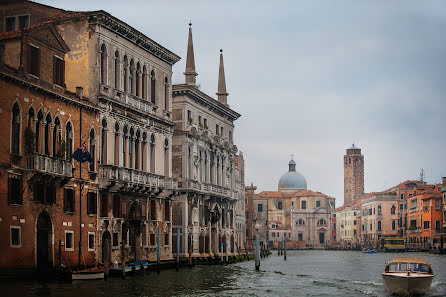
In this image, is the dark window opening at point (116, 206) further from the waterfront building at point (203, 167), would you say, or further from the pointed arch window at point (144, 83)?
the waterfront building at point (203, 167)

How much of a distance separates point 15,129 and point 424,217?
76518 millimetres

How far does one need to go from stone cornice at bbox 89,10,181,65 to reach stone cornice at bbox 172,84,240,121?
3342 millimetres

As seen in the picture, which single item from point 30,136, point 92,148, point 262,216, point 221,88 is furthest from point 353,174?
point 30,136

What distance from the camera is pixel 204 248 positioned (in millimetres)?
51281

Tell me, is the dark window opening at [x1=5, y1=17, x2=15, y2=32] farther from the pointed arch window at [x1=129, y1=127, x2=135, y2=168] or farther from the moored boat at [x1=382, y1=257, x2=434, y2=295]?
the moored boat at [x1=382, y1=257, x2=434, y2=295]

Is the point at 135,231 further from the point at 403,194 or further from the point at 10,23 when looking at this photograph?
the point at 403,194

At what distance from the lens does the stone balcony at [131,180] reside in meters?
36.2

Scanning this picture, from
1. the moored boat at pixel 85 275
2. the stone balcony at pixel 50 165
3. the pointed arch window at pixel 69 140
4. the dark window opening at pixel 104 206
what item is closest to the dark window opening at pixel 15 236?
the moored boat at pixel 85 275

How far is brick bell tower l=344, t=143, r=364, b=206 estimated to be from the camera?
460 feet

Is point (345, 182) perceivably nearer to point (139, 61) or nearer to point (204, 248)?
point (204, 248)

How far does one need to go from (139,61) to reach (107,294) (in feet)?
58.7

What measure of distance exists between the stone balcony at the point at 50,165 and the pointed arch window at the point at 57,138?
1.55ft

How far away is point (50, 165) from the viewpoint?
30891mm

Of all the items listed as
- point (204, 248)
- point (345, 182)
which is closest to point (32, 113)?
point (204, 248)
